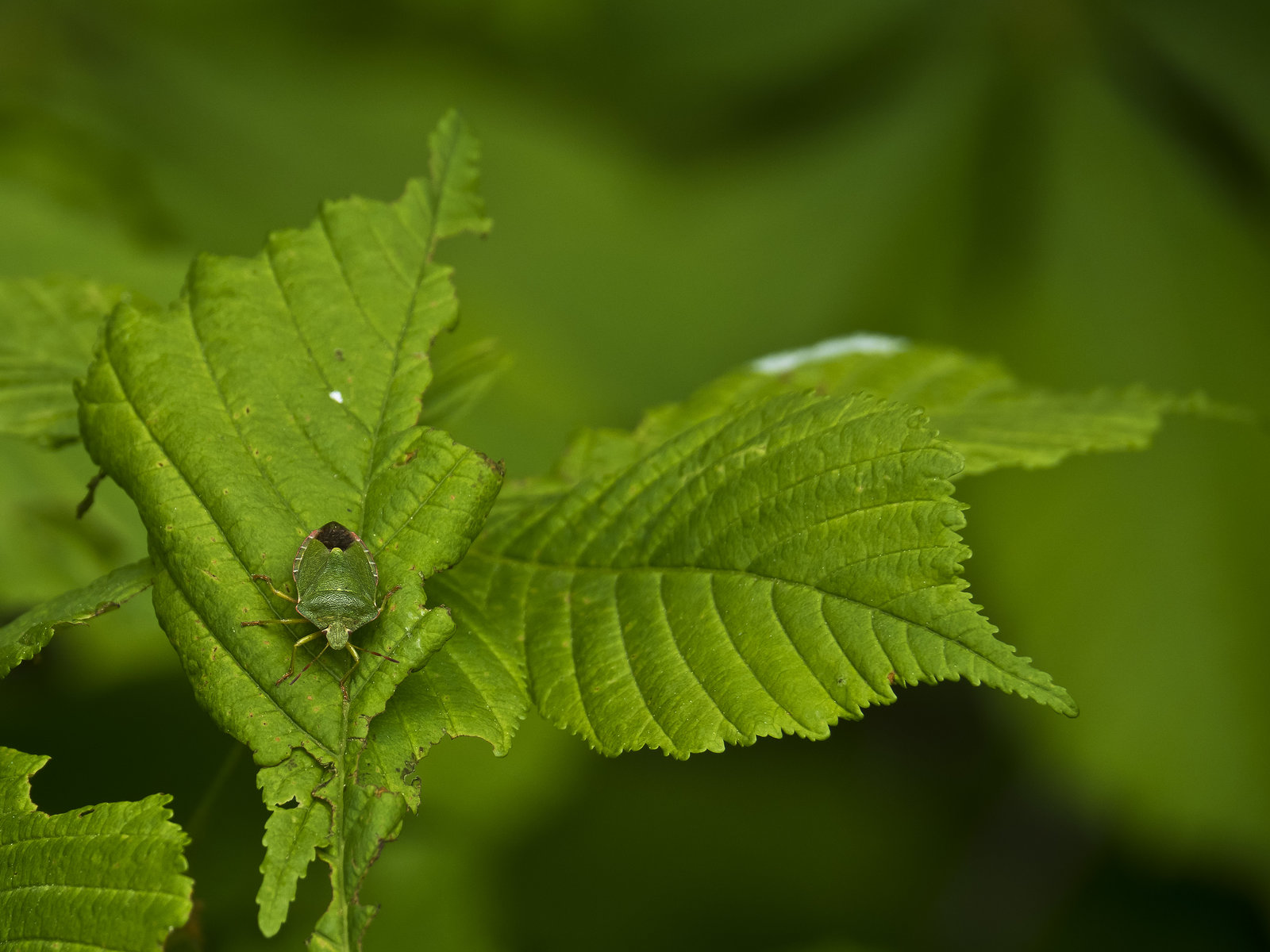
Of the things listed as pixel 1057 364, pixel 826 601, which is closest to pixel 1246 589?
pixel 1057 364

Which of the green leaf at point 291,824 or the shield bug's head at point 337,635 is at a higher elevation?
the shield bug's head at point 337,635

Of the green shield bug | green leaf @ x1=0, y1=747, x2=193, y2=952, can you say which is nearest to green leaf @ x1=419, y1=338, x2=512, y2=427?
the green shield bug

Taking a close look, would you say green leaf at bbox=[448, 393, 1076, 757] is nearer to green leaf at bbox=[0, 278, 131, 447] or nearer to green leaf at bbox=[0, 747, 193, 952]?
green leaf at bbox=[0, 747, 193, 952]

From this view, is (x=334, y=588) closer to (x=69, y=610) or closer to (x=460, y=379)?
(x=69, y=610)

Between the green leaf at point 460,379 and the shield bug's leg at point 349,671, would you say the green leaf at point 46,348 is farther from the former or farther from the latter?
the shield bug's leg at point 349,671

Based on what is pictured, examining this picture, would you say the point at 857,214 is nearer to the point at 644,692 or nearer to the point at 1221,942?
the point at 1221,942

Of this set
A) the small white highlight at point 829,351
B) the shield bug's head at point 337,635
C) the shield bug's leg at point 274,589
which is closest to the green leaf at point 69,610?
the shield bug's leg at point 274,589
